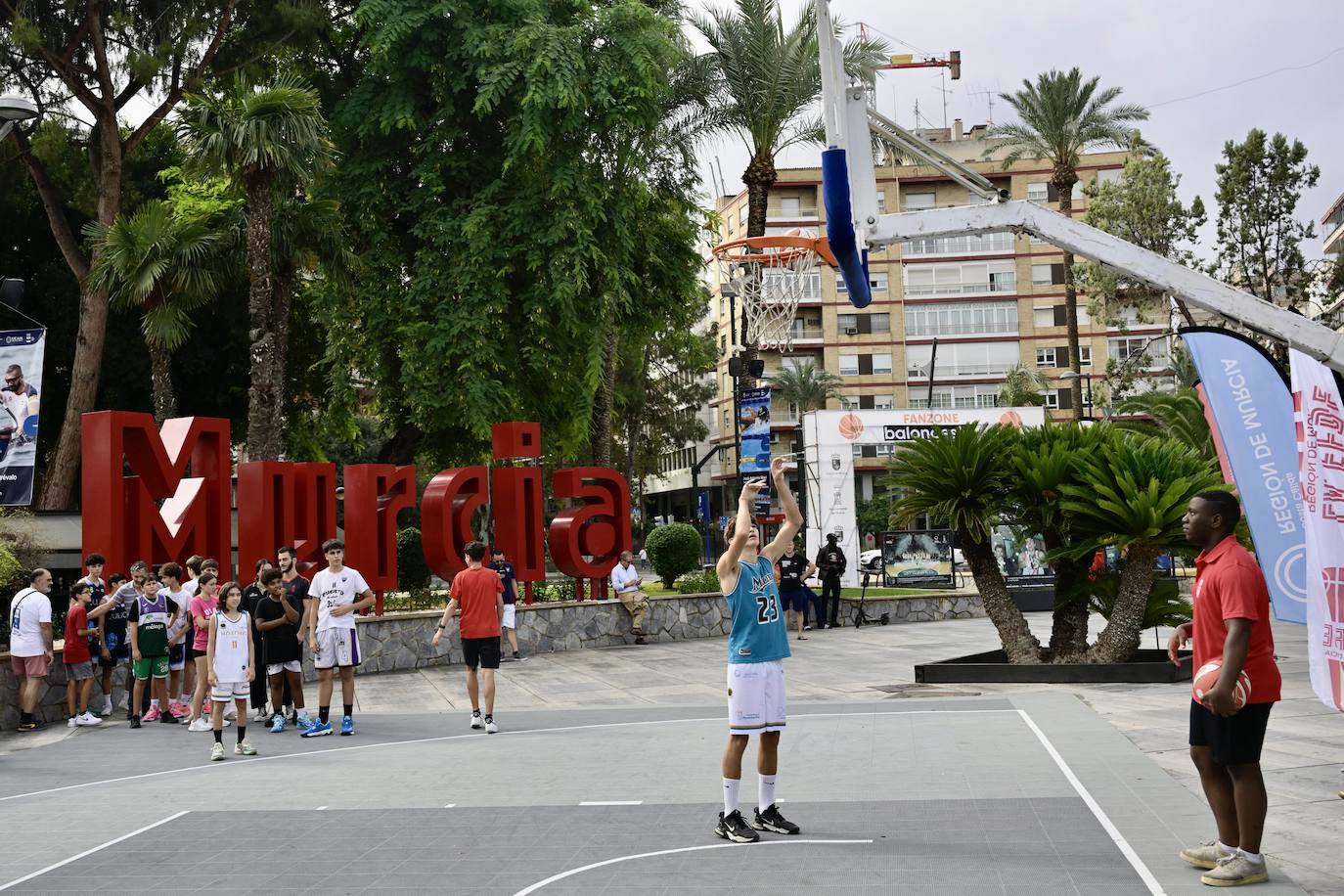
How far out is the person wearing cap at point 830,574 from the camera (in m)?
25.6

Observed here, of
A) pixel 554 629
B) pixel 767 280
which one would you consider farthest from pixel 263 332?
pixel 767 280

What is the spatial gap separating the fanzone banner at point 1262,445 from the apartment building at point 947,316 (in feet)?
211

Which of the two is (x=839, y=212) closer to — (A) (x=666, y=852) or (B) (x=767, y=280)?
(A) (x=666, y=852)

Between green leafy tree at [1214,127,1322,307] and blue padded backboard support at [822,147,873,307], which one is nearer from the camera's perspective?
blue padded backboard support at [822,147,873,307]

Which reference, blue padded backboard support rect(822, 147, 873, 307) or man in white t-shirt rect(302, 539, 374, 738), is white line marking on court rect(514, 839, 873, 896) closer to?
blue padded backboard support rect(822, 147, 873, 307)

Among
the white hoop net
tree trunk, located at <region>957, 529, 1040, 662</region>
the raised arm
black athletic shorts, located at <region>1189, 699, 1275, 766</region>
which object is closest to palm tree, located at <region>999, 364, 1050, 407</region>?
the white hoop net

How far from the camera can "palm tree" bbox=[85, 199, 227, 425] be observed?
2300cm

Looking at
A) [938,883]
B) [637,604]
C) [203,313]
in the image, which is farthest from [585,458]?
[938,883]

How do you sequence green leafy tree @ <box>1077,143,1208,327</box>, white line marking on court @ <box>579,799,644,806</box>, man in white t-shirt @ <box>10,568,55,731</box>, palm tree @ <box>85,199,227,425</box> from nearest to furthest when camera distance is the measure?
white line marking on court @ <box>579,799,644,806</box>
man in white t-shirt @ <box>10,568,55,731</box>
palm tree @ <box>85,199,227,425</box>
green leafy tree @ <box>1077,143,1208,327</box>

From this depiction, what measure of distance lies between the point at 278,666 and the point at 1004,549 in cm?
1958

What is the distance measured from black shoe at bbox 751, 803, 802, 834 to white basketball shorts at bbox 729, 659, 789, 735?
0.49 metres

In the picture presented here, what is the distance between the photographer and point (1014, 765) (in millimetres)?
9578

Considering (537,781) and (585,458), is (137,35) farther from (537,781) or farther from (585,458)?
(585,458)

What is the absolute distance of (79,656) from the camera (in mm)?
14469
